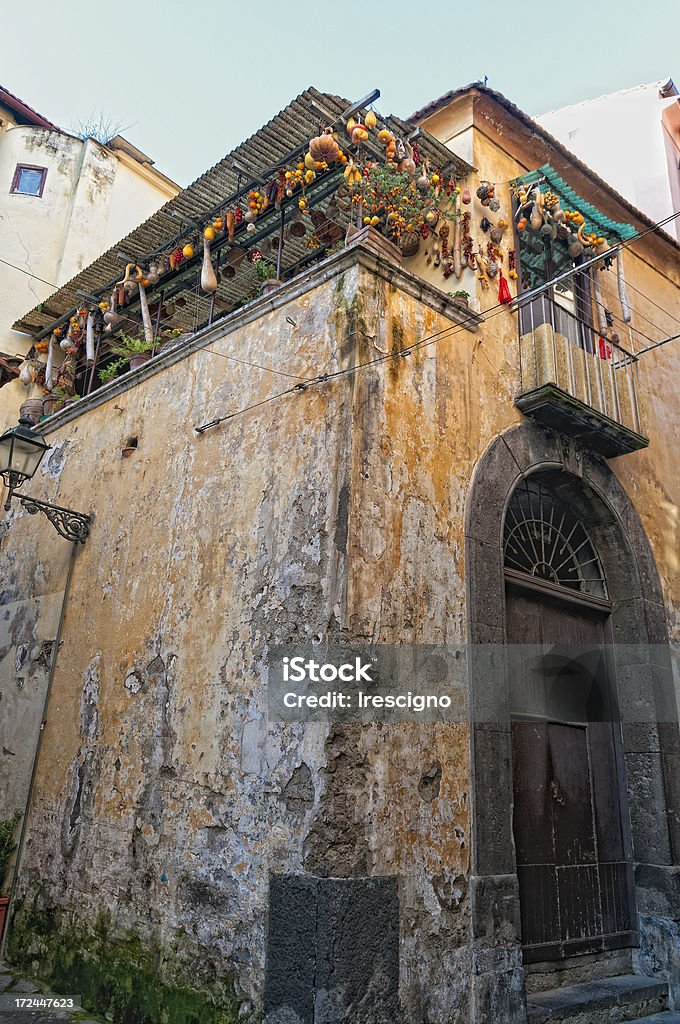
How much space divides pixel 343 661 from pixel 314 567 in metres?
0.64

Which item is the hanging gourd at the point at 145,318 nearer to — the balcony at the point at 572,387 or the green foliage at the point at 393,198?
the green foliage at the point at 393,198

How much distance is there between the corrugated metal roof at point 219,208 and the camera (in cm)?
640

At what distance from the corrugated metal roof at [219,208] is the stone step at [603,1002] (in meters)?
6.88

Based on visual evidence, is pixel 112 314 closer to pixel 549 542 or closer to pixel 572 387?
pixel 572 387

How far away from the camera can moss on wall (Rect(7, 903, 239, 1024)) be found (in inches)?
173

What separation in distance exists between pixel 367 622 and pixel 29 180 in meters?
11.2

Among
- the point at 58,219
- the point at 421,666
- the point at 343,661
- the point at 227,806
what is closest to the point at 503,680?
the point at 421,666

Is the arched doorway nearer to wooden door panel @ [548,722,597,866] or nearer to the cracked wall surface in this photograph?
wooden door panel @ [548,722,597,866]

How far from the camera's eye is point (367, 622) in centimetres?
458

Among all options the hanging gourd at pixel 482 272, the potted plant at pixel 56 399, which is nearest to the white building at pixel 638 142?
the hanging gourd at pixel 482 272

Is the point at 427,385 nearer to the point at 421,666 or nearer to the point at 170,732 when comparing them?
the point at 421,666

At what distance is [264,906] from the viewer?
421 centimetres

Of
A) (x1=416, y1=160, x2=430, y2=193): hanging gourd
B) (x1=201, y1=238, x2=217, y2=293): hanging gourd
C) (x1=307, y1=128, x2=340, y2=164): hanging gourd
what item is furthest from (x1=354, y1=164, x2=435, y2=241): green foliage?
(x1=201, y1=238, x2=217, y2=293): hanging gourd
